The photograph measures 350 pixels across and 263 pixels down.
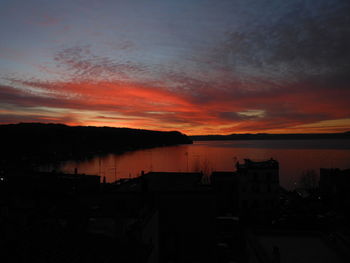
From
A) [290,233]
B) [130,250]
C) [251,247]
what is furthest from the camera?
[290,233]

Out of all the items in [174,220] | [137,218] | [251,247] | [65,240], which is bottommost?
[174,220]

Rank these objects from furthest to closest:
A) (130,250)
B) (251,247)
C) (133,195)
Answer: (133,195) < (251,247) < (130,250)

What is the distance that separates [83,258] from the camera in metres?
8.52

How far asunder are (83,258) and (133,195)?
14.5 meters

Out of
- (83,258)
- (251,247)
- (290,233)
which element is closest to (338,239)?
(290,233)

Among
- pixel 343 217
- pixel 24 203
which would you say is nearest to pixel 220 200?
pixel 343 217

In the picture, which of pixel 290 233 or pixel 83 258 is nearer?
pixel 83 258

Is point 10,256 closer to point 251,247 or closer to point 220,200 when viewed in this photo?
point 251,247

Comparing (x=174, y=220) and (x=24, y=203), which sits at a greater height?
(x=24, y=203)

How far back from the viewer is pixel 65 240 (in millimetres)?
9078

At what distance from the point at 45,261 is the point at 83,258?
1.18 m

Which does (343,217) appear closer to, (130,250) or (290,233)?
(290,233)

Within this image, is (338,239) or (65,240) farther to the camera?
A: (338,239)

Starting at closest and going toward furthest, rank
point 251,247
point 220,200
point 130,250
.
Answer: point 130,250 → point 251,247 → point 220,200
